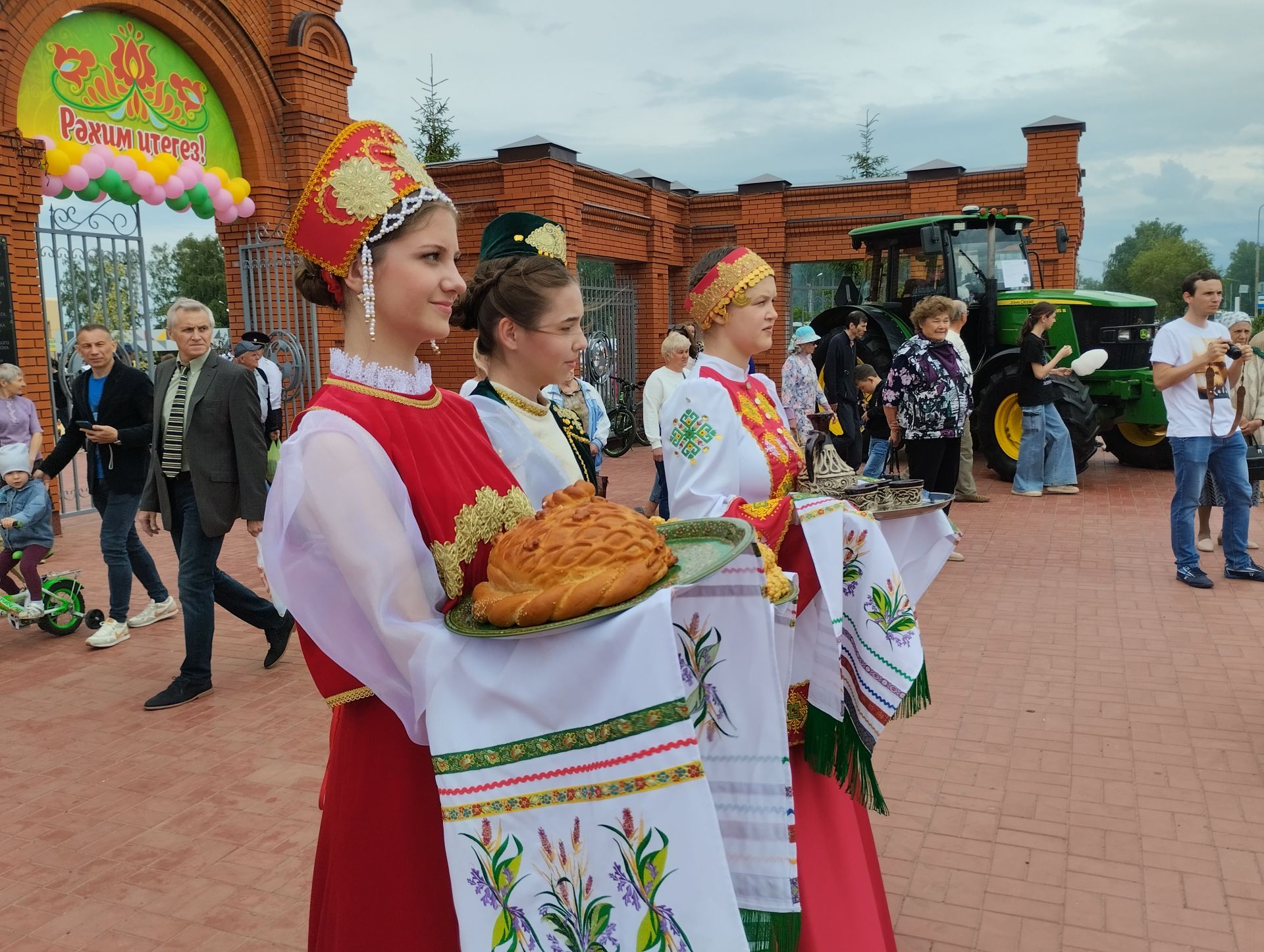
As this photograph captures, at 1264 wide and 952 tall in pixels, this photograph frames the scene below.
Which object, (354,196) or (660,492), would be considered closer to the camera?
(354,196)

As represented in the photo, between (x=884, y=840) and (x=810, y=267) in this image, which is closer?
(x=884, y=840)

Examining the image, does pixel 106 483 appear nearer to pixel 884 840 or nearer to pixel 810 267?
pixel 884 840

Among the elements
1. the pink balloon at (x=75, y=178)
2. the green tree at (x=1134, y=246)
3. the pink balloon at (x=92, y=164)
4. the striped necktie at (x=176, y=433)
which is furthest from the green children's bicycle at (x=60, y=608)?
the green tree at (x=1134, y=246)

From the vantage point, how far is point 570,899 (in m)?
1.49

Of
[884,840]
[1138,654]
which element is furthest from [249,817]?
[1138,654]

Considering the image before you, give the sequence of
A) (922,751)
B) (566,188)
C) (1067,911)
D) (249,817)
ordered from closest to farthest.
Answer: (1067,911) → (249,817) → (922,751) → (566,188)

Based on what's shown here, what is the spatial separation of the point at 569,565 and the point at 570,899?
Answer: 0.50 meters

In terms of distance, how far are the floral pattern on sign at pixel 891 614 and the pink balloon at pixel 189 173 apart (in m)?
9.81

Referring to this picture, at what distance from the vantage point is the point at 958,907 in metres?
3.14

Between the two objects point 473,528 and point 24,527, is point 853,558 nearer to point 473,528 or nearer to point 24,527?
point 473,528

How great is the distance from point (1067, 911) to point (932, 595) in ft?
13.3

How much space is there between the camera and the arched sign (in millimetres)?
9125

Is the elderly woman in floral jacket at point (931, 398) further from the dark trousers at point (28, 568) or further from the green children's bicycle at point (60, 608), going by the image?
the dark trousers at point (28, 568)

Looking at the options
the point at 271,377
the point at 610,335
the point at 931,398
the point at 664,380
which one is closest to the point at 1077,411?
the point at 931,398
